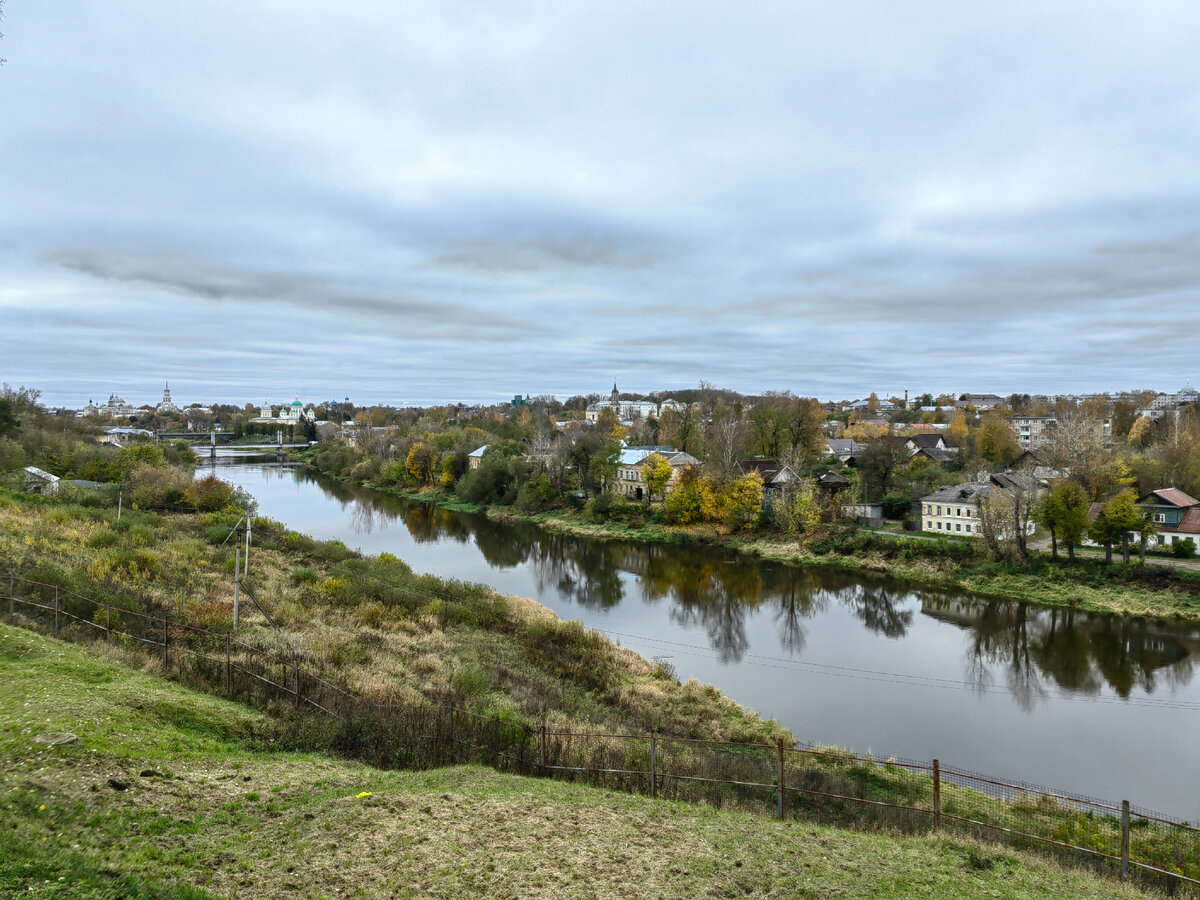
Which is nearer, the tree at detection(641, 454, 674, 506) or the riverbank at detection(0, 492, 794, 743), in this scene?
the riverbank at detection(0, 492, 794, 743)

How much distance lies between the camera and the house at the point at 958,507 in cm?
3127

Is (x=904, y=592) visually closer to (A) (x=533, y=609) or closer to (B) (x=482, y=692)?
(A) (x=533, y=609)

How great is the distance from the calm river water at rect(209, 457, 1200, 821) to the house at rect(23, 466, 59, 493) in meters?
15.4

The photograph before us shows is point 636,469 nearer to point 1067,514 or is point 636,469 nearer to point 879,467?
point 879,467

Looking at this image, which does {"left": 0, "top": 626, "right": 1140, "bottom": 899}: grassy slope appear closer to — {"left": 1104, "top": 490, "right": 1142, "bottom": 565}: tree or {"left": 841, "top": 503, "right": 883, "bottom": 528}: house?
{"left": 1104, "top": 490, "right": 1142, "bottom": 565}: tree

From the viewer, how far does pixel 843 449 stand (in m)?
53.8

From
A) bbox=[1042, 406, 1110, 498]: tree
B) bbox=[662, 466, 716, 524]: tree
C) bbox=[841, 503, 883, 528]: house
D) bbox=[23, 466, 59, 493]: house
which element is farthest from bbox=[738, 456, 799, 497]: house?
bbox=[23, 466, 59, 493]: house

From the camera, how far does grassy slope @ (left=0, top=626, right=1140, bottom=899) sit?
15.6 ft

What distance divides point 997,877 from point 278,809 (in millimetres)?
7141

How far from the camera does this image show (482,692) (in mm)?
12320

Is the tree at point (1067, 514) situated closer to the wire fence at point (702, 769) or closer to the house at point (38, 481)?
the wire fence at point (702, 769)

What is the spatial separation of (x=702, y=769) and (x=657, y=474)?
3244 cm

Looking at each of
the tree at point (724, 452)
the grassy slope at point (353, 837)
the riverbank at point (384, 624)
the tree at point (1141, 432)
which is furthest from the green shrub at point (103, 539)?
the tree at point (1141, 432)

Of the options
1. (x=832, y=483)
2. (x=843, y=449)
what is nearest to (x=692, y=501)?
(x=832, y=483)
